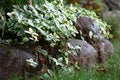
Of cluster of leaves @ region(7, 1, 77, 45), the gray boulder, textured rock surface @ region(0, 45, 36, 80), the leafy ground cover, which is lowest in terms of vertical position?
the gray boulder

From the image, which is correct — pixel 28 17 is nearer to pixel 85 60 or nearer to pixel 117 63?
pixel 85 60

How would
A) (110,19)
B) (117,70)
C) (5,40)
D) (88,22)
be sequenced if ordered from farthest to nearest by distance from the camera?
(110,19), (88,22), (117,70), (5,40)

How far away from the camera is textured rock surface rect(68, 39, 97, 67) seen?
4621mm

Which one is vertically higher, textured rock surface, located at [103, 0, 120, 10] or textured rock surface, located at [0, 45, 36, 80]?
textured rock surface, located at [0, 45, 36, 80]

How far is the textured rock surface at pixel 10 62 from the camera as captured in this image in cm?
404

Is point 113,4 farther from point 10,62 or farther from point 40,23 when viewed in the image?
point 10,62

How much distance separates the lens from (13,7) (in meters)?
4.50

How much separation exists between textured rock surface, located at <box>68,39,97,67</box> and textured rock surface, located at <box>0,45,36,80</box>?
2.62 ft

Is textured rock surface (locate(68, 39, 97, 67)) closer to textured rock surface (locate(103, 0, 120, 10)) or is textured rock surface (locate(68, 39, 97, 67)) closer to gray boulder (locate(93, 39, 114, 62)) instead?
gray boulder (locate(93, 39, 114, 62))

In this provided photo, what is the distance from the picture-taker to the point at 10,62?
13.3 feet

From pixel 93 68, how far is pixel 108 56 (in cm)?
73

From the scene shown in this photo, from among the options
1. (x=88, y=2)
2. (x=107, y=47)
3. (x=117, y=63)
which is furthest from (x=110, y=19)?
(x=117, y=63)

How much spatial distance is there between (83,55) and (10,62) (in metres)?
1.09

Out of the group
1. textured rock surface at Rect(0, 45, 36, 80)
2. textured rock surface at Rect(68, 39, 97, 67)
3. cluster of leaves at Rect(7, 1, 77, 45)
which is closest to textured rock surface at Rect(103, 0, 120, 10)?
textured rock surface at Rect(68, 39, 97, 67)
